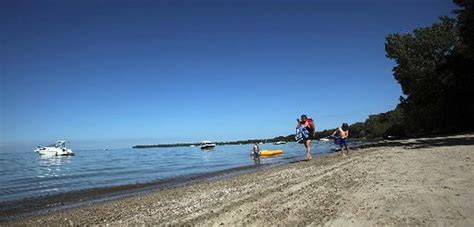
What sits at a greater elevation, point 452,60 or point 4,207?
point 452,60

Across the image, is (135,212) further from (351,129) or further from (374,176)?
(351,129)

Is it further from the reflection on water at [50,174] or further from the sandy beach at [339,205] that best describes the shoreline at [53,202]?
the reflection on water at [50,174]

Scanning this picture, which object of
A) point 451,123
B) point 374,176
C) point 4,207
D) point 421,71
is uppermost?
point 421,71

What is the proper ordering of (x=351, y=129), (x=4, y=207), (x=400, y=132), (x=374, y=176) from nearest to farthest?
(x=374, y=176), (x=4, y=207), (x=400, y=132), (x=351, y=129)

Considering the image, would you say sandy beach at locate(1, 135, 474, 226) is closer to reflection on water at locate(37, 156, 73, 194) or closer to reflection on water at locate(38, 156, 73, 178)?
reflection on water at locate(37, 156, 73, 194)

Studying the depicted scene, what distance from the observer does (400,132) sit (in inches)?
3187

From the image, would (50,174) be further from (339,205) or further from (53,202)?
(339,205)

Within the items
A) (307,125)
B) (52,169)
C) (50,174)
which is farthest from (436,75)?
(52,169)

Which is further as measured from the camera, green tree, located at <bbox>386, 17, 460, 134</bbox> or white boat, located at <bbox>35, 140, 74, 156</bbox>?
white boat, located at <bbox>35, 140, 74, 156</bbox>

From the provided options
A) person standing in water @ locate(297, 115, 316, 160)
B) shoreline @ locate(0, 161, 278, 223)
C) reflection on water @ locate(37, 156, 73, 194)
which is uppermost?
person standing in water @ locate(297, 115, 316, 160)

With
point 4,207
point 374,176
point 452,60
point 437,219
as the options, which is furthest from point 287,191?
point 452,60

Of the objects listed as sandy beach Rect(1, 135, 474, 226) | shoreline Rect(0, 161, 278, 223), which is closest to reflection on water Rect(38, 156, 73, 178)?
shoreline Rect(0, 161, 278, 223)

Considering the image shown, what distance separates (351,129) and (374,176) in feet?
484

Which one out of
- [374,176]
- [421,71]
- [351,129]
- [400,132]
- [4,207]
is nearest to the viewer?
[374,176]
